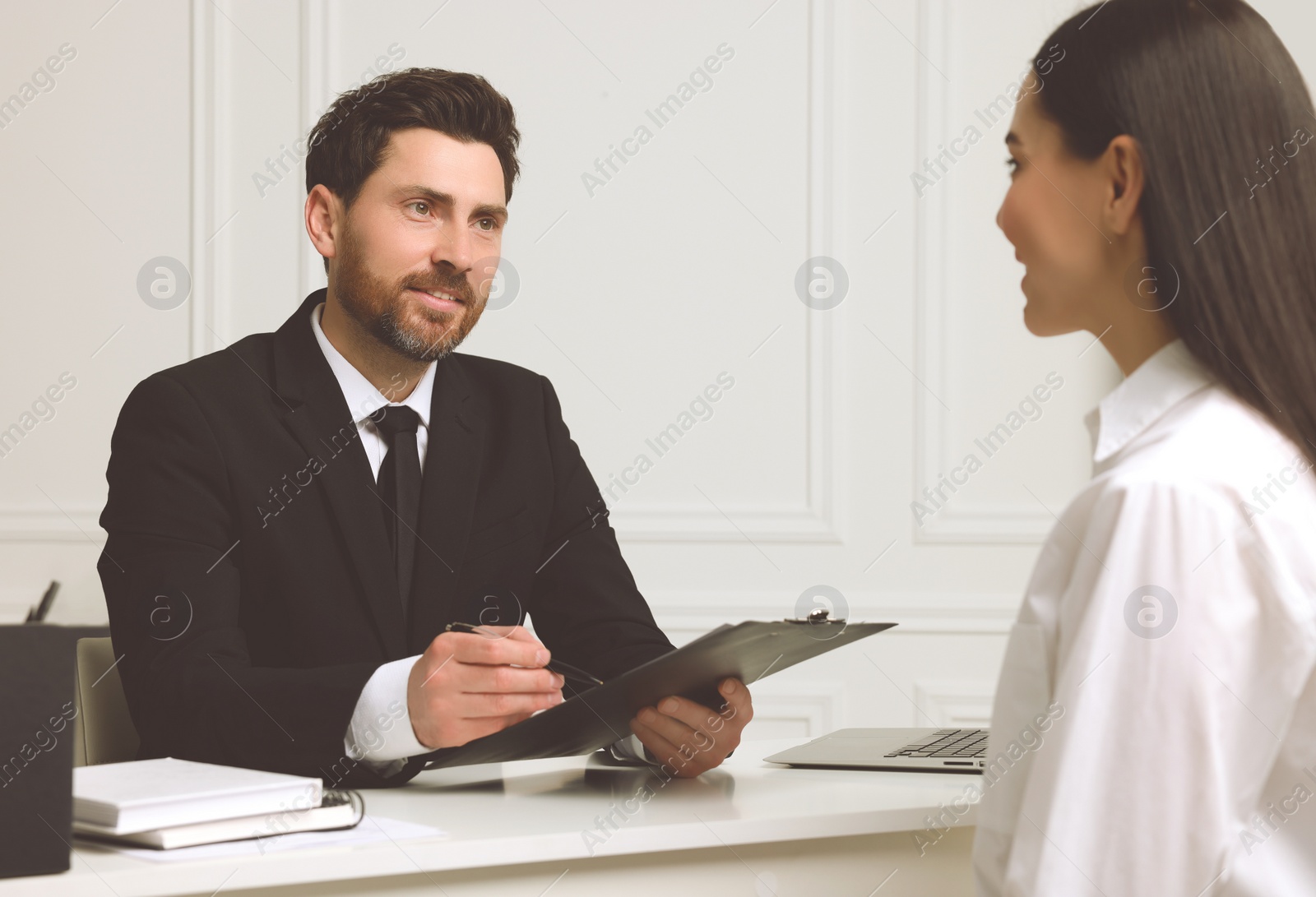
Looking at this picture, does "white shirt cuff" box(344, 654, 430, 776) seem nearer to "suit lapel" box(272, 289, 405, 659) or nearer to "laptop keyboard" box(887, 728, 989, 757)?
"suit lapel" box(272, 289, 405, 659)

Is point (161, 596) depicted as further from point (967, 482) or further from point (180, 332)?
point (967, 482)

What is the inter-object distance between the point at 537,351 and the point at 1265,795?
269cm

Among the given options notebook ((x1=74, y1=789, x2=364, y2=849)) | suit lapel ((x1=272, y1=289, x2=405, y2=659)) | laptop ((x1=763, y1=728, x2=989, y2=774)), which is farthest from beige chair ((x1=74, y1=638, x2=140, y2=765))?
laptop ((x1=763, y1=728, x2=989, y2=774))

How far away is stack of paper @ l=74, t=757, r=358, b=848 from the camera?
104 cm

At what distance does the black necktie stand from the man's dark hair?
385 millimetres

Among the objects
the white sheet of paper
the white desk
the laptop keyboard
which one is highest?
the white sheet of paper

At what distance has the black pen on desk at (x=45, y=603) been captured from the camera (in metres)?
3.31

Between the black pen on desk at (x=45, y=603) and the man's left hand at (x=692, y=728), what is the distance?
2404 millimetres

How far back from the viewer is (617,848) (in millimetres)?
1183

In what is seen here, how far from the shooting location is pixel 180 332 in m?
3.44

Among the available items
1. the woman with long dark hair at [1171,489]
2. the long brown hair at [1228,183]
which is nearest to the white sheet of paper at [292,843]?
the woman with long dark hair at [1171,489]

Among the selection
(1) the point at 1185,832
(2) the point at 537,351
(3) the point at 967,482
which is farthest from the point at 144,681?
(3) the point at 967,482

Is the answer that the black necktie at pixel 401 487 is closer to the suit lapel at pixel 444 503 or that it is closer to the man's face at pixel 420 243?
the suit lapel at pixel 444 503

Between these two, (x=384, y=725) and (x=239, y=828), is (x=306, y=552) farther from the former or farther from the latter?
(x=239, y=828)
